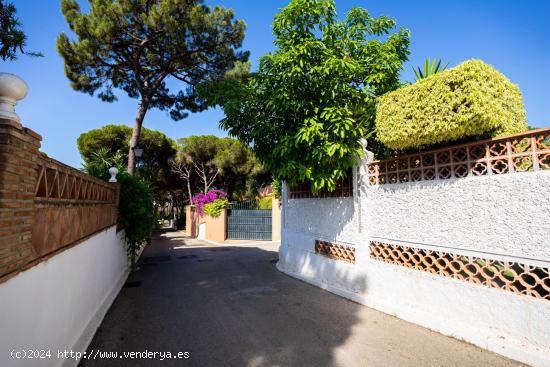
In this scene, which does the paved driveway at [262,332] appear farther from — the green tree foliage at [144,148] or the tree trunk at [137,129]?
the green tree foliage at [144,148]

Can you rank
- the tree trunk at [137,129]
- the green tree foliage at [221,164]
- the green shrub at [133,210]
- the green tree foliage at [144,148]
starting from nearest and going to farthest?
the green shrub at [133,210], the tree trunk at [137,129], the green tree foliage at [144,148], the green tree foliage at [221,164]

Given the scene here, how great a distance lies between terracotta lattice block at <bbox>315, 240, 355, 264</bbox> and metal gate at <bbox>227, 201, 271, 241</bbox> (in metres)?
9.89

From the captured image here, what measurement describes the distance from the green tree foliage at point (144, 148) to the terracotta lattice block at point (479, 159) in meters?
13.9

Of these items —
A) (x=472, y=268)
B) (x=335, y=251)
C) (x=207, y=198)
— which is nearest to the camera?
(x=472, y=268)

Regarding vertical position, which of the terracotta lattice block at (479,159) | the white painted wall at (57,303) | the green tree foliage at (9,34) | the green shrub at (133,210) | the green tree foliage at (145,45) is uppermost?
the green tree foliage at (145,45)

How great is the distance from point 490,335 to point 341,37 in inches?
216

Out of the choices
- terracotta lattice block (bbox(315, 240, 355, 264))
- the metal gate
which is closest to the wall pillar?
the metal gate

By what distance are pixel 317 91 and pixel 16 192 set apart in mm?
4746

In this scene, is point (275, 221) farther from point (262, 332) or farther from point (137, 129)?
point (262, 332)

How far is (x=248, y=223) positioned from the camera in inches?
674

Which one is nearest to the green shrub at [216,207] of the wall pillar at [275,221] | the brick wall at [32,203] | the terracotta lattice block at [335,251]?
the wall pillar at [275,221]

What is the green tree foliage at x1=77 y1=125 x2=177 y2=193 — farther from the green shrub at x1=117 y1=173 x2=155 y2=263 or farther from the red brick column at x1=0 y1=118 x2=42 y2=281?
the red brick column at x1=0 y1=118 x2=42 y2=281

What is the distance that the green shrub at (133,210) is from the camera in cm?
801

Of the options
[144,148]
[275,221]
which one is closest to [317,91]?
[275,221]
